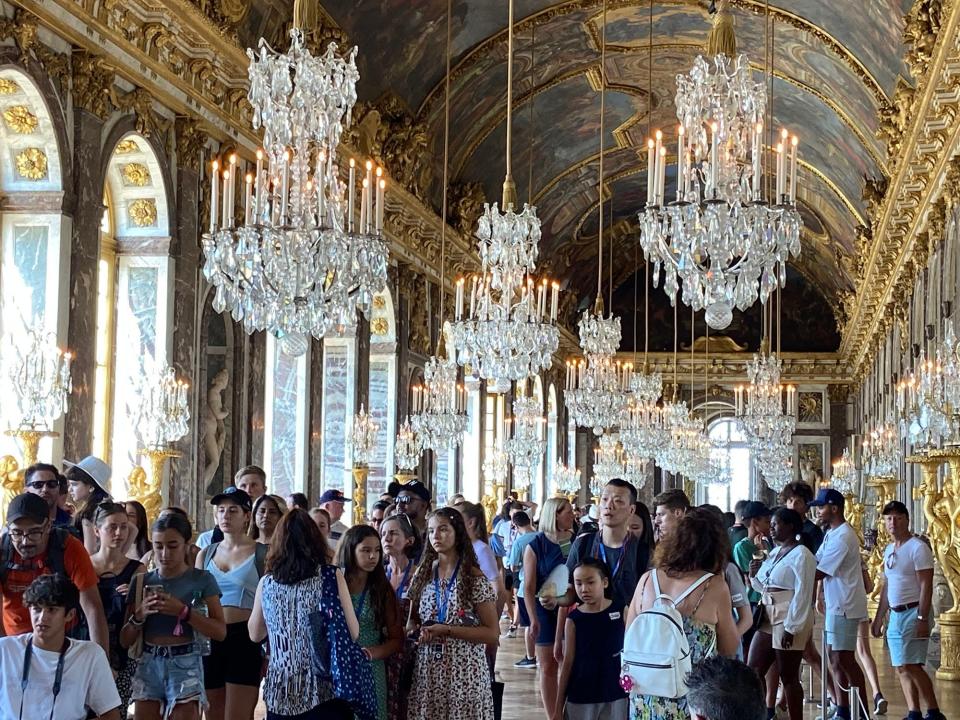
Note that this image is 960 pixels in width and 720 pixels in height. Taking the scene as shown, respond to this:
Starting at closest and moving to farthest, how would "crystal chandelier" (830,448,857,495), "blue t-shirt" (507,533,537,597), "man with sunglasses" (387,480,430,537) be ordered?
"man with sunglasses" (387,480,430,537)
"blue t-shirt" (507,533,537,597)
"crystal chandelier" (830,448,857,495)

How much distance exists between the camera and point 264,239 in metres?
8.00

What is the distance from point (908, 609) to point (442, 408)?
25.0 feet

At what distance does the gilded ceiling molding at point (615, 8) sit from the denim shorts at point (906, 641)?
13.2 meters

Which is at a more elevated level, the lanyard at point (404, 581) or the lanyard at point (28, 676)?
the lanyard at point (404, 581)

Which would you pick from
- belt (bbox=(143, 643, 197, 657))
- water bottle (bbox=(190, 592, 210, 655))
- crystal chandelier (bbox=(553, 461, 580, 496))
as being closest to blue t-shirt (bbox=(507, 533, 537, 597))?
water bottle (bbox=(190, 592, 210, 655))

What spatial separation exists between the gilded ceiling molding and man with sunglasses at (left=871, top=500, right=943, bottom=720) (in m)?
12.6

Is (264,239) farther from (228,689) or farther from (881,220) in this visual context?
(881,220)

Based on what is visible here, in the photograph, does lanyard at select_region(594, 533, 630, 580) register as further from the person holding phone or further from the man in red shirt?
the man in red shirt

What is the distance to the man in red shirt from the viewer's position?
588cm

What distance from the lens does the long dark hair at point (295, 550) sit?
230 inches

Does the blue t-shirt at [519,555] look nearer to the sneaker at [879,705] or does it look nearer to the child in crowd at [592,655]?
the sneaker at [879,705]

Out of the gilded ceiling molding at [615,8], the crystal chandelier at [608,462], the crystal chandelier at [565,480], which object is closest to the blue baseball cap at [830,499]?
the gilded ceiling molding at [615,8]

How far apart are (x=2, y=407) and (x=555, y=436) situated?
2938cm

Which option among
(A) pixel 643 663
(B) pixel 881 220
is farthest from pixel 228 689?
(B) pixel 881 220
